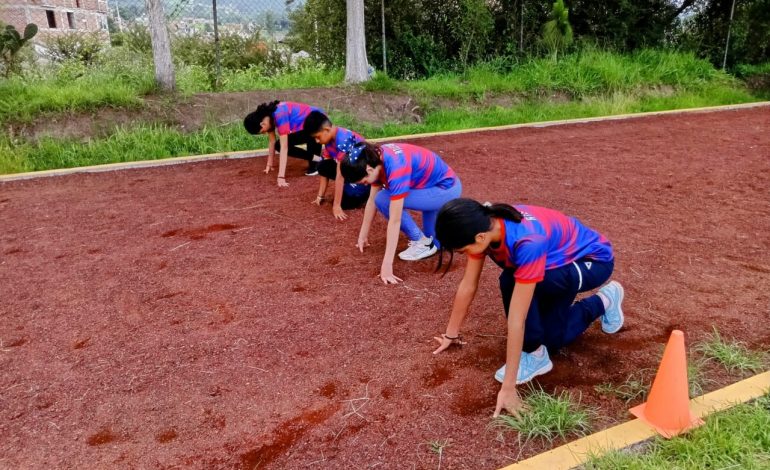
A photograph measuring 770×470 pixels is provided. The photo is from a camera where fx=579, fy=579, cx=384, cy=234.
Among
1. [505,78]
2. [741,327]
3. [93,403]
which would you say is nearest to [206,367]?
[93,403]

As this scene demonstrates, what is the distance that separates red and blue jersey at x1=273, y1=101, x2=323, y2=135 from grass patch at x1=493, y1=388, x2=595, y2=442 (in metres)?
3.79

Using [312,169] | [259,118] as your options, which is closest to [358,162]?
[259,118]

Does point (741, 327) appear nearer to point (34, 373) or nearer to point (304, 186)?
point (34, 373)

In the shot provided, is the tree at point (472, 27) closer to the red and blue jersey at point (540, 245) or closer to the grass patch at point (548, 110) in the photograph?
the grass patch at point (548, 110)

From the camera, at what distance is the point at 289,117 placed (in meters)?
5.48

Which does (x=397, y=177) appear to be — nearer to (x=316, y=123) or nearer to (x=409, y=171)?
(x=409, y=171)

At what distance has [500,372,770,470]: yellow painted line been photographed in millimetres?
2105

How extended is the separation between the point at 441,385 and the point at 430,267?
4.44 ft

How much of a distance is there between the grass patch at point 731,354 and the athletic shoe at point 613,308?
378 mm

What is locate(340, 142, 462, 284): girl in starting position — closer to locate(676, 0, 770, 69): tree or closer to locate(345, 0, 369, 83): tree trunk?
locate(345, 0, 369, 83): tree trunk

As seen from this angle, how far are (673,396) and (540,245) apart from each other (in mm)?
796

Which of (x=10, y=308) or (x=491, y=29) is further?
(x=491, y=29)

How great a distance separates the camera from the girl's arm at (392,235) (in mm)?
3377

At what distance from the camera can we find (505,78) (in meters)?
10.1
